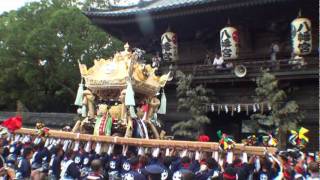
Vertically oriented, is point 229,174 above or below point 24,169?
above

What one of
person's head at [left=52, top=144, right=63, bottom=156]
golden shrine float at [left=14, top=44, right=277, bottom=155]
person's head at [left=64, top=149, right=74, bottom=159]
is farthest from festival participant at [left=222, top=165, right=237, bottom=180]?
golden shrine float at [left=14, top=44, right=277, bottom=155]

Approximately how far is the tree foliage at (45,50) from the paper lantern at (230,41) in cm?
1060

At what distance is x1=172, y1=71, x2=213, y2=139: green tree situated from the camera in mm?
17094

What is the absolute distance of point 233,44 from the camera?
17156 mm

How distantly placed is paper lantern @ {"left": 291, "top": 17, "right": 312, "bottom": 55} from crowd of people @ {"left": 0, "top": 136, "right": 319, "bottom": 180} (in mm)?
6723

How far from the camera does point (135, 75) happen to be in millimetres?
12859

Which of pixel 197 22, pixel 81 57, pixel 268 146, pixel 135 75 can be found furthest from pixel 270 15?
pixel 81 57

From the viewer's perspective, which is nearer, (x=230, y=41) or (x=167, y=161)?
(x=167, y=161)

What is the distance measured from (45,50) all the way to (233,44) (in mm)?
12016

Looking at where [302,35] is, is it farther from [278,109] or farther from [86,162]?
[86,162]

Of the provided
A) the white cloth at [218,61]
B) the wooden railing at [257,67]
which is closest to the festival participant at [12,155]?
the wooden railing at [257,67]

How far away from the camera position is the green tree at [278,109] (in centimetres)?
1499

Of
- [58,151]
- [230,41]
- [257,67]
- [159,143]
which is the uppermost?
[230,41]

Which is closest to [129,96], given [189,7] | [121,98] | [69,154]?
[121,98]
